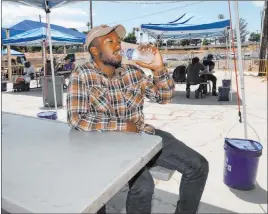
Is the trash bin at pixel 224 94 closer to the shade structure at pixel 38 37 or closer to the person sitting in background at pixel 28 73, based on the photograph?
the shade structure at pixel 38 37

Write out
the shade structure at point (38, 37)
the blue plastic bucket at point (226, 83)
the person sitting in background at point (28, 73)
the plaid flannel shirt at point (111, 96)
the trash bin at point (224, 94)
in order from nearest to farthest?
the plaid flannel shirt at point (111, 96), the trash bin at point (224, 94), the blue plastic bucket at point (226, 83), the shade structure at point (38, 37), the person sitting in background at point (28, 73)

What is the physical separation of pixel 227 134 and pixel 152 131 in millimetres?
2898

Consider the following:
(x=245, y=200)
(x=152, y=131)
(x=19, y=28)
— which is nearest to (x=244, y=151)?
(x=245, y=200)

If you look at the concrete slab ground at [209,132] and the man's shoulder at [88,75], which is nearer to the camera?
the man's shoulder at [88,75]

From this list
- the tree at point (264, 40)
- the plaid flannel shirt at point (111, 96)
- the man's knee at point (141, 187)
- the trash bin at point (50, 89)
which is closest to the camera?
the man's knee at point (141, 187)

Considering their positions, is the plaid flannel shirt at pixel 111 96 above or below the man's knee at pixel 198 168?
above

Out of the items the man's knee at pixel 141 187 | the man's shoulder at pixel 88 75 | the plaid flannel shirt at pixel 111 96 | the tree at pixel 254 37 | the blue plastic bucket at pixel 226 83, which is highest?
the tree at pixel 254 37

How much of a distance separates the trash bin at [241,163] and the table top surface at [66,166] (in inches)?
63.1

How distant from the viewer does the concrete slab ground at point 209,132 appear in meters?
2.74

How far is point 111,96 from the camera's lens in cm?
205

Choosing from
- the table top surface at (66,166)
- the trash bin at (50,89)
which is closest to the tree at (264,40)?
the trash bin at (50,89)

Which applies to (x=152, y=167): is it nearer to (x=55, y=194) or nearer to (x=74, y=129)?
(x=74, y=129)

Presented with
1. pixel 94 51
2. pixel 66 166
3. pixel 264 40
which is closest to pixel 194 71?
pixel 94 51

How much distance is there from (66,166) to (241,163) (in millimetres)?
2191
